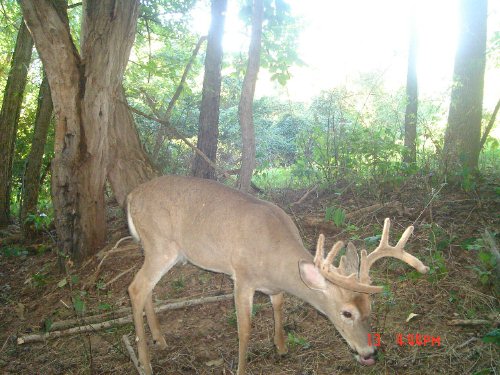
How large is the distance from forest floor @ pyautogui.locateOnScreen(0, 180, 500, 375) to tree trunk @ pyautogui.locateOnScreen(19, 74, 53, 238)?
61.2 inches

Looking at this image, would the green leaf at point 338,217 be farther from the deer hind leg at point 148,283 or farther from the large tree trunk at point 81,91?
the large tree trunk at point 81,91

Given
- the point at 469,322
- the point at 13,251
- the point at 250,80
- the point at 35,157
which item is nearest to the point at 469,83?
the point at 250,80

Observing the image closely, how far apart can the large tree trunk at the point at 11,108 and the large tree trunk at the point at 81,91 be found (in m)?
3.36

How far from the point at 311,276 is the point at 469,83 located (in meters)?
5.54

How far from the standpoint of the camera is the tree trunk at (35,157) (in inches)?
281

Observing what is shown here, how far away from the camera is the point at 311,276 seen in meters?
3.23

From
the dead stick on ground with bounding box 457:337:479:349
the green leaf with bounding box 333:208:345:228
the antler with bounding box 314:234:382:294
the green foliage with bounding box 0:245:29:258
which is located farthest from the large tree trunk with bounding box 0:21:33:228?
the dead stick on ground with bounding box 457:337:479:349

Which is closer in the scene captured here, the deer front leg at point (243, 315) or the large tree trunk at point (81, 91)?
the deer front leg at point (243, 315)

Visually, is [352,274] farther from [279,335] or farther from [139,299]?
[139,299]

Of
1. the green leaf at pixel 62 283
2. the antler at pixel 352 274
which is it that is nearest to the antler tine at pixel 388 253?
the antler at pixel 352 274

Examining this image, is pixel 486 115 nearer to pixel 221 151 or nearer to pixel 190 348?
pixel 190 348

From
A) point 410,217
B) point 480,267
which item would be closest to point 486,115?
point 410,217

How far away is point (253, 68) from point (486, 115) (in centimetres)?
511

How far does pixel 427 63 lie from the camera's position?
12.8 metres
